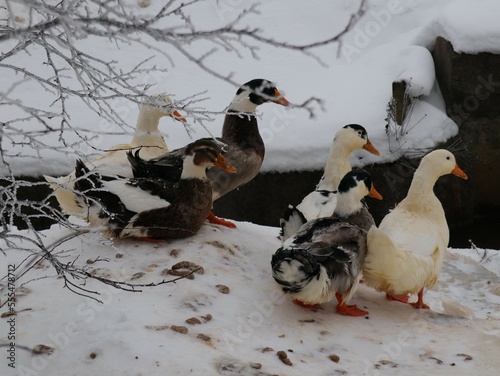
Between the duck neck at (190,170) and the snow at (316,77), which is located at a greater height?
the snow at (316,77)

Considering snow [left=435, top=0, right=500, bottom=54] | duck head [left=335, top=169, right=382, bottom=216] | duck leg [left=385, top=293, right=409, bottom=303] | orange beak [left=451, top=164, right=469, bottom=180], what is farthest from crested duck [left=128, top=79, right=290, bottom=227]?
snow [left=435, top=0, right=500, bottom=54]

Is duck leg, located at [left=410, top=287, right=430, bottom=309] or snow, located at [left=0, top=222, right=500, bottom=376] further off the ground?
duck leg, located at [left=410, top=287, right=430, bottom=309]

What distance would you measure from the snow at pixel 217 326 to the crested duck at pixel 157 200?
0.40 feet

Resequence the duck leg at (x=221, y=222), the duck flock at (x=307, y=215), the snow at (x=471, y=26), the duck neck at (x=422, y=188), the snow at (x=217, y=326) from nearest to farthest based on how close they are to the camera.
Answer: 1. the snow at (x=217, y=326)
2. the duck flock at (x=307, y=215)
3. the duck neck at (x=422, y=188)
4. the duck leg at (x=221, y=222)
5. the snow at (x=471, y=26)

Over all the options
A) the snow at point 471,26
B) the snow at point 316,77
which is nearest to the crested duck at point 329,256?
the snow at point 316,77

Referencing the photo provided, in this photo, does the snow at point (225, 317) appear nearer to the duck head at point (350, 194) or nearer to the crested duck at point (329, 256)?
the crested duck at point (329, 256)

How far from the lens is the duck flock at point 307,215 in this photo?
189 inches

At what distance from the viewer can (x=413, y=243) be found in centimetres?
538

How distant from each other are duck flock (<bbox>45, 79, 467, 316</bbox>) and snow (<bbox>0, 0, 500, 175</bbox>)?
2312 millimetres

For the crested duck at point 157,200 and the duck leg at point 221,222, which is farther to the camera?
the duck leg at point 221,222

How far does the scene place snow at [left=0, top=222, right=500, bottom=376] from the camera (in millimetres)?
3881

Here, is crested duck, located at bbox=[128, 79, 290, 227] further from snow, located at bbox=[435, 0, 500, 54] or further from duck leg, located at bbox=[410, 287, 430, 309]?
snow, located at bbox=[435, 0, 500, 54]

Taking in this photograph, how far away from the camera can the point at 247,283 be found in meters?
5.07

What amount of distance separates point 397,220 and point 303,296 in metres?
1.30
